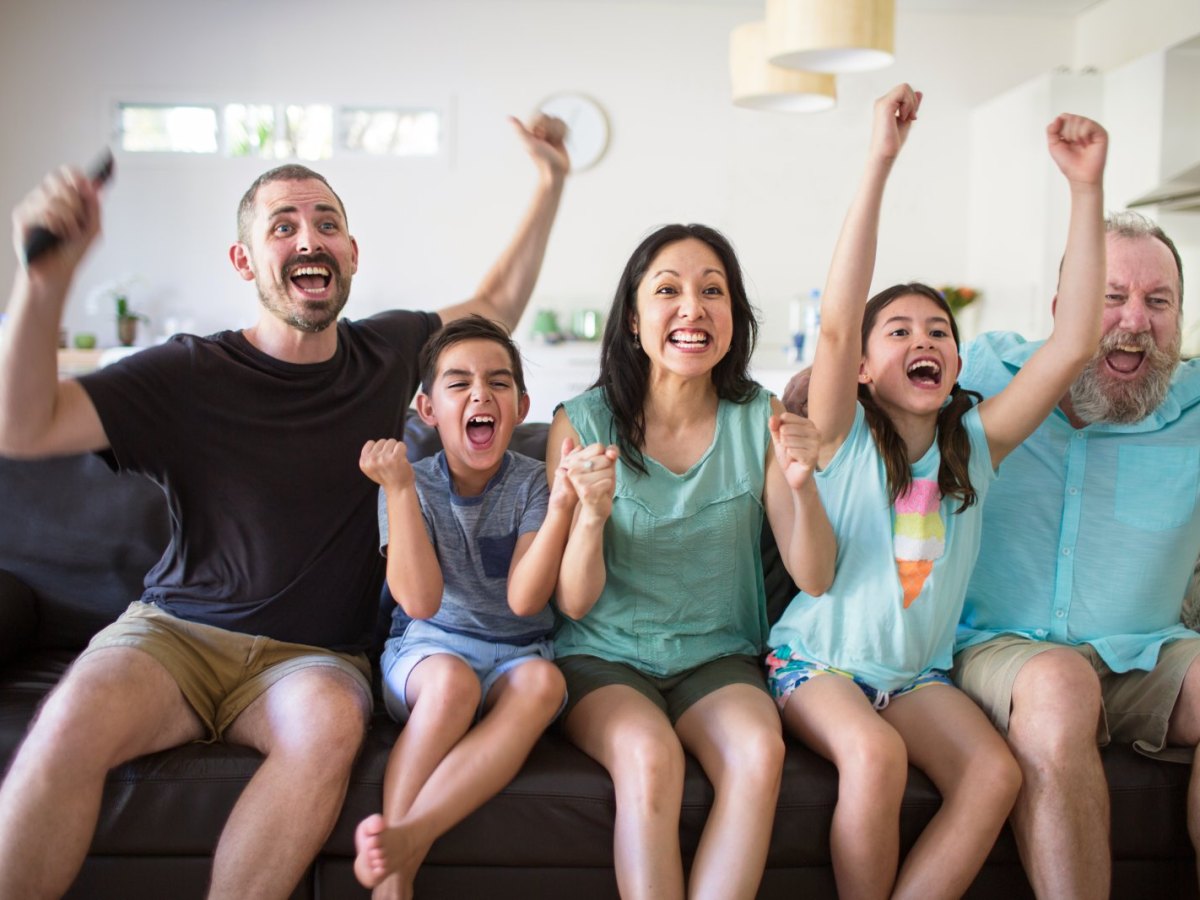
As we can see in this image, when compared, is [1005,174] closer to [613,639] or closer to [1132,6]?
[1132,6]

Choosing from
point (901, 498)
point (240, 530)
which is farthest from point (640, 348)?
point (240, 530)

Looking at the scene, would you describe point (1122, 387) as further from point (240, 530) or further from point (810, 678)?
point (240, 530)

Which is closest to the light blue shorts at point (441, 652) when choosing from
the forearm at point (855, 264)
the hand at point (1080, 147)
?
the forearm at point (855, 264)

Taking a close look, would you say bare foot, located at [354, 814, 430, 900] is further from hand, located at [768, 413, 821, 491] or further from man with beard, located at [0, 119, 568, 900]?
hand, located at [768, 413, 821, 491]

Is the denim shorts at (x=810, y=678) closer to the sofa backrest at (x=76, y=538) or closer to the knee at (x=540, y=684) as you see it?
the knee at (x=540, y=684)

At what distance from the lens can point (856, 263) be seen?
1.77 meters

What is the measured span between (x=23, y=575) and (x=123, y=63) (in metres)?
5.53

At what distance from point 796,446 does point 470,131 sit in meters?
5.71

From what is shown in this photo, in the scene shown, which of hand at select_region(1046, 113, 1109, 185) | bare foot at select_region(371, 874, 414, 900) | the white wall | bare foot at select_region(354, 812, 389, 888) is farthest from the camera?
the white wall

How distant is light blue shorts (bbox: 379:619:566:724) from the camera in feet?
6.07

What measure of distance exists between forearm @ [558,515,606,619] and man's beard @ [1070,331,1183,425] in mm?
905

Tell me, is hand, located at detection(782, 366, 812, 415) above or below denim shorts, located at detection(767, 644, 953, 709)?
above

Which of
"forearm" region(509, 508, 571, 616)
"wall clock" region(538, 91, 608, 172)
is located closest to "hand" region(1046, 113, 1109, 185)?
"forearm" region(509, 508, 571, 616)

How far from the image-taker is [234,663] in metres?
1.90
